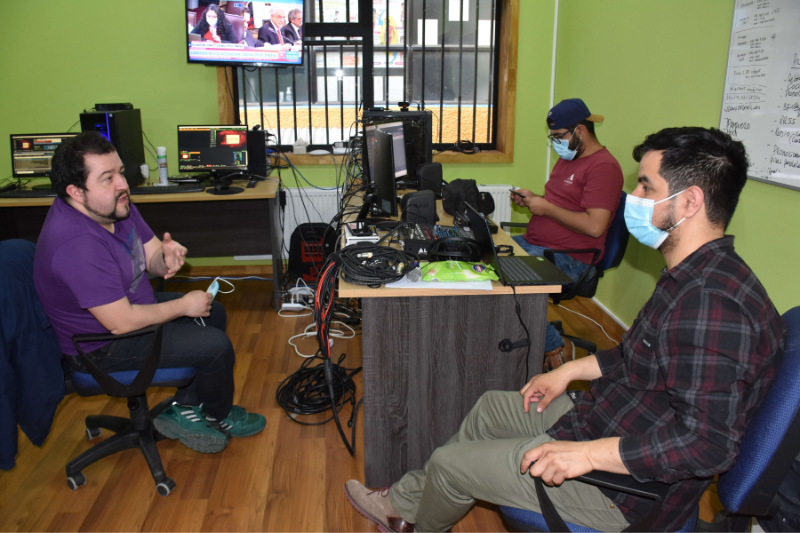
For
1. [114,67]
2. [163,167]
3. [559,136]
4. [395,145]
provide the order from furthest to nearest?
1. [114,67]
2. [163,167]
3. [395,145]
4. [559,136]

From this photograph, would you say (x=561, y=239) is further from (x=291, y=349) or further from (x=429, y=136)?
(x=291, y=349)

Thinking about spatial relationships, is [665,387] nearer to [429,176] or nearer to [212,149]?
[429,176]

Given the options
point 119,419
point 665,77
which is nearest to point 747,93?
point 665,77

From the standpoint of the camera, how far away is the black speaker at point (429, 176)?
3.14 meters

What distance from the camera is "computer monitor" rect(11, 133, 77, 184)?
3.60 meters

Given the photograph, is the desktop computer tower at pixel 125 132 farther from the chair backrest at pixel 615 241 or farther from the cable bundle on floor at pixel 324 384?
the chair backrest at pixel 615 241

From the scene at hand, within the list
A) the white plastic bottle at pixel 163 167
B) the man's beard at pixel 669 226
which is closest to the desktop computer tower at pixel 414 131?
the white plastic bottle at pixel 163 167

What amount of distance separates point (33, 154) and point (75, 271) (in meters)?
2.47

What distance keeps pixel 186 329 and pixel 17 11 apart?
325 centimetres

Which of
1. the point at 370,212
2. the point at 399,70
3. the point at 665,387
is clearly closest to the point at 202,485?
the point at 370,212

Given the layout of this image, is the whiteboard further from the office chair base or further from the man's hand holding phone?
the office chair base

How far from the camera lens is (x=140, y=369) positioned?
186 centimetres

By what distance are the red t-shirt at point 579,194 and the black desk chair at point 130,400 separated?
1.81 metres

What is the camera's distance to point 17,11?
379cm
